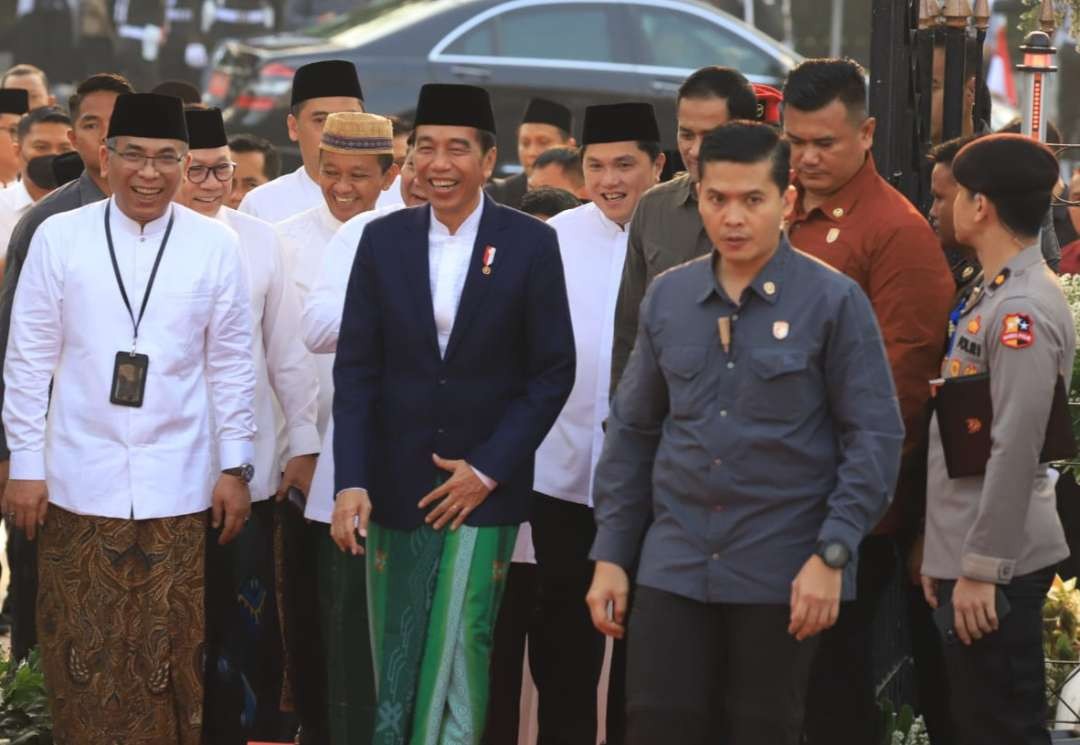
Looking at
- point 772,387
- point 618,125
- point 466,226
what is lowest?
point 772,387

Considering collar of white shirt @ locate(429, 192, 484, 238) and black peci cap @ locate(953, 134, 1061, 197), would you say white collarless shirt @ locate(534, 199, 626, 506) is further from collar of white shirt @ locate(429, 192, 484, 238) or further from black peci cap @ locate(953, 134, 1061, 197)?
black peci cap @ locate(953, 134, 1061, 197)

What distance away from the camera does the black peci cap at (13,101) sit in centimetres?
1177

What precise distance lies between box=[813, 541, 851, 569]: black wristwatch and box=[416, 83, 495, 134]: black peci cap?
6.27ft

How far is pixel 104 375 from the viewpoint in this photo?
6.42 meters

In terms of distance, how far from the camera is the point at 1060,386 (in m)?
5.55

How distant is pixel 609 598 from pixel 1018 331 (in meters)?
1.21

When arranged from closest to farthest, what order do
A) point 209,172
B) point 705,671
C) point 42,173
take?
point 705,671 → point 209,172 → point 42,173

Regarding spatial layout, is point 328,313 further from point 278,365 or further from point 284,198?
point 284,198

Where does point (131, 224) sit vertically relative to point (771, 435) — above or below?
above

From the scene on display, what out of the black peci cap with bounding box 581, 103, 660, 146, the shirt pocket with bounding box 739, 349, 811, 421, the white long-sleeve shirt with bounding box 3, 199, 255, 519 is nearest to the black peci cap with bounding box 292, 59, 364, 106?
the black peci cap with bounding box 581, 103, 660, 146

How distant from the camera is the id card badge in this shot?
6.41 metres

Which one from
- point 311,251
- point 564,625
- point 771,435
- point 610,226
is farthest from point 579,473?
point 771,435

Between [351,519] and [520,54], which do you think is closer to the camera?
[351,519]

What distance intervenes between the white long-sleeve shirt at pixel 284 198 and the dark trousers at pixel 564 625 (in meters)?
1.84
